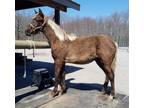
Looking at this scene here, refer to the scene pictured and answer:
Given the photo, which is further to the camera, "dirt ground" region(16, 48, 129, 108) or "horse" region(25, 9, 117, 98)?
"dirt ground" region(16, 48, 129, 108)

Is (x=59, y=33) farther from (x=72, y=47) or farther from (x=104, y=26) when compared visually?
(x=104, y=26)

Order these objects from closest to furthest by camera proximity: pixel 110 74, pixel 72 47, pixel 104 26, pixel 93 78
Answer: pixel 104 26 < pixel 110 74 < pixel 72 47 < pixel 93 78

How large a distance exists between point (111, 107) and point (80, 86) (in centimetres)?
121

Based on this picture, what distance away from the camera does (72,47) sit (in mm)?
3020

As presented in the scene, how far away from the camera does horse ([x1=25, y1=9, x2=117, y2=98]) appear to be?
9.37ft

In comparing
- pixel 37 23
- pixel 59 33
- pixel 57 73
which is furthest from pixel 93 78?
pixel 37 23

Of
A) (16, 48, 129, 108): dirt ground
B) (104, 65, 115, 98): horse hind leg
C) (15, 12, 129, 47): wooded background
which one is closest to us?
(15, 12, 129, 47): wooded background

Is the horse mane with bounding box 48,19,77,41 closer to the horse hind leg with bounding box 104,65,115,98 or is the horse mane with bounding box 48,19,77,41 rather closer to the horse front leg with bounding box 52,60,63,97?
the horse front leg with bounding box 52,60,63,97

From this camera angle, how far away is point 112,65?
2.88m

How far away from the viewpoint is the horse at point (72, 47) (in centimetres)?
286

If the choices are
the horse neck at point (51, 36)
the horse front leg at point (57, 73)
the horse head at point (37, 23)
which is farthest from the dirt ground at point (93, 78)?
the horse head at point (37, 23)

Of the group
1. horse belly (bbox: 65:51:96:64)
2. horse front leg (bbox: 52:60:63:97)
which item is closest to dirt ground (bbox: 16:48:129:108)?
horse front leg (bbox: 52:60:63:97)
